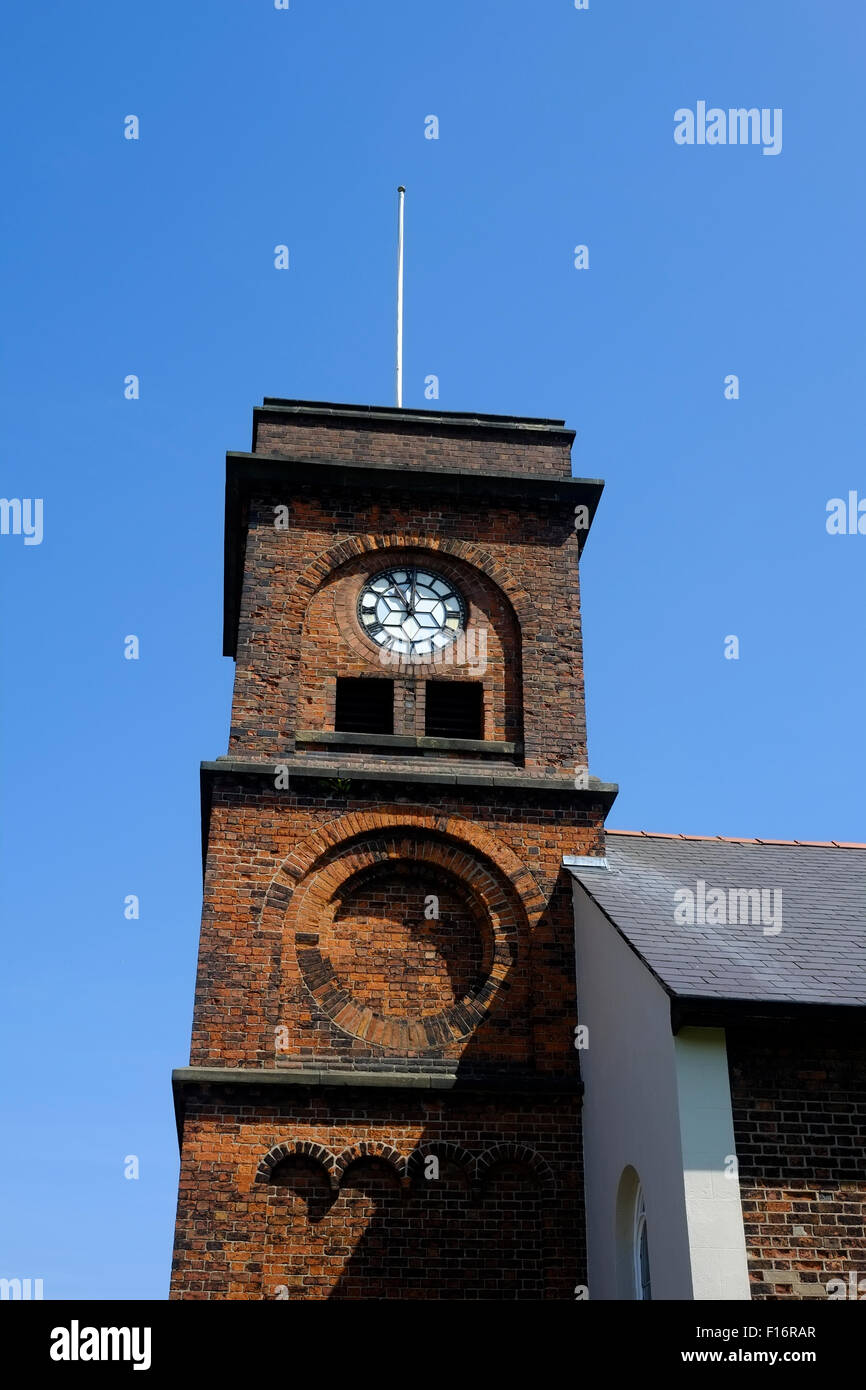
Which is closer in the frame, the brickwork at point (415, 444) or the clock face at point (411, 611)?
the clock face at point (411, 611)

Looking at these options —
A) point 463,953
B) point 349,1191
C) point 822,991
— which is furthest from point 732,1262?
point 463,953

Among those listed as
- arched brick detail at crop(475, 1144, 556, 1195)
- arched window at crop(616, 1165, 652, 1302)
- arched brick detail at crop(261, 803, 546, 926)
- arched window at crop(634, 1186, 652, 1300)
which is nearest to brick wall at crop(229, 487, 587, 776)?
arched brick detail at crop(261, 803, 546, 926)

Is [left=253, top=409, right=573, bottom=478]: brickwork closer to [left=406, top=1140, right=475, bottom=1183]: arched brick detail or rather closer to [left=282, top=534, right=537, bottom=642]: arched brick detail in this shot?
[left=282, top=534, right=537, bottom=642]: arched brick detail

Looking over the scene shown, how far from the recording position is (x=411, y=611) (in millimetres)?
17938

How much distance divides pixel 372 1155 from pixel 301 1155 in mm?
665

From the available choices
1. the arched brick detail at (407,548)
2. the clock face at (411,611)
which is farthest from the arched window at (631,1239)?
the arched brick detail at (407,548)

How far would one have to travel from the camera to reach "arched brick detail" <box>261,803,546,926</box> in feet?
51.3

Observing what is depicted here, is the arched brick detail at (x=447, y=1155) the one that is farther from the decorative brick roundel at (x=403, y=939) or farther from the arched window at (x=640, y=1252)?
the arched window at (x=640, y=1252)

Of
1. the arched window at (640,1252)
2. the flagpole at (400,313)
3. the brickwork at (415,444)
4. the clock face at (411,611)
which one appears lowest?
the arched window at (640,1252)

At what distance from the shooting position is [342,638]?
691 inches

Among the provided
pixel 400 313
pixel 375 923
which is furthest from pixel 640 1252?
pixel 400 313

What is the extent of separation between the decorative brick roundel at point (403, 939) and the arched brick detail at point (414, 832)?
0.36 ft

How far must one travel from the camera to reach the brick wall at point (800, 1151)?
11000mm

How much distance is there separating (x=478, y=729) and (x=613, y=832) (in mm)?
2167
